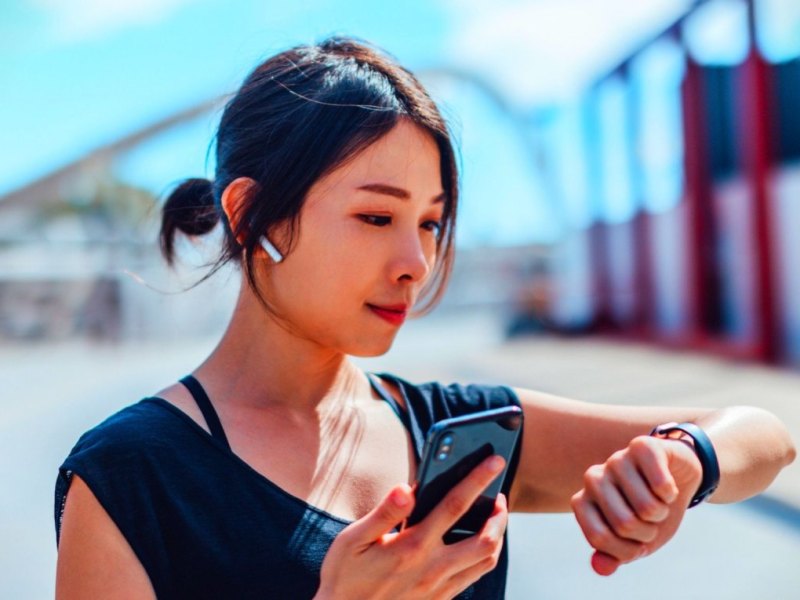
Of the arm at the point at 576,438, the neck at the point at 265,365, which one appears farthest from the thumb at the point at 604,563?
the neck at the point at 265,365

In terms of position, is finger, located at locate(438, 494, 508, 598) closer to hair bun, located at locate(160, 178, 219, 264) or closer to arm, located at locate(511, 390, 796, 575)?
arm, located at locate(511, 390, 796, 575)

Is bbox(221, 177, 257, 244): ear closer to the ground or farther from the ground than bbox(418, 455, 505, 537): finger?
farther from the ground

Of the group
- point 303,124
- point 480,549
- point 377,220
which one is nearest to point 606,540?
point 480,549

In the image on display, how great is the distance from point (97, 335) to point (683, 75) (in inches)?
453

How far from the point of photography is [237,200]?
1.35 metres

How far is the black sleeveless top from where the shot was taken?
1.07 meters

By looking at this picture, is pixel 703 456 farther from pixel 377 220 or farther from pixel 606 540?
pixel 377 220

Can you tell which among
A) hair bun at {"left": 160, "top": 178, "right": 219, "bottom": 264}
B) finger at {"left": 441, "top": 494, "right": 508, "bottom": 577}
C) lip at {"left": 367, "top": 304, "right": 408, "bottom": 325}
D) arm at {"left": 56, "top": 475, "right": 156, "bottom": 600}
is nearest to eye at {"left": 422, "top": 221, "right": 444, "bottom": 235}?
lip at {"left": 367, "top": 304, "right": 408, "bottom": 325}

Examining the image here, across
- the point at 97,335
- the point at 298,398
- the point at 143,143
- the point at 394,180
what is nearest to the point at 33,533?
the point at 298,398

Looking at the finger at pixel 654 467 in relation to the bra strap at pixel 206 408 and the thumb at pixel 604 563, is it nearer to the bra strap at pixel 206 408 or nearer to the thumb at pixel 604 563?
the thumb at pixel 604 563

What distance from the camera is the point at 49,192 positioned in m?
20.2

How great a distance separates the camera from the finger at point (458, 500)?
972 millimetres

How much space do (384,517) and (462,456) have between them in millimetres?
116

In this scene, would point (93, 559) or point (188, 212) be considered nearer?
point (93, 559)
